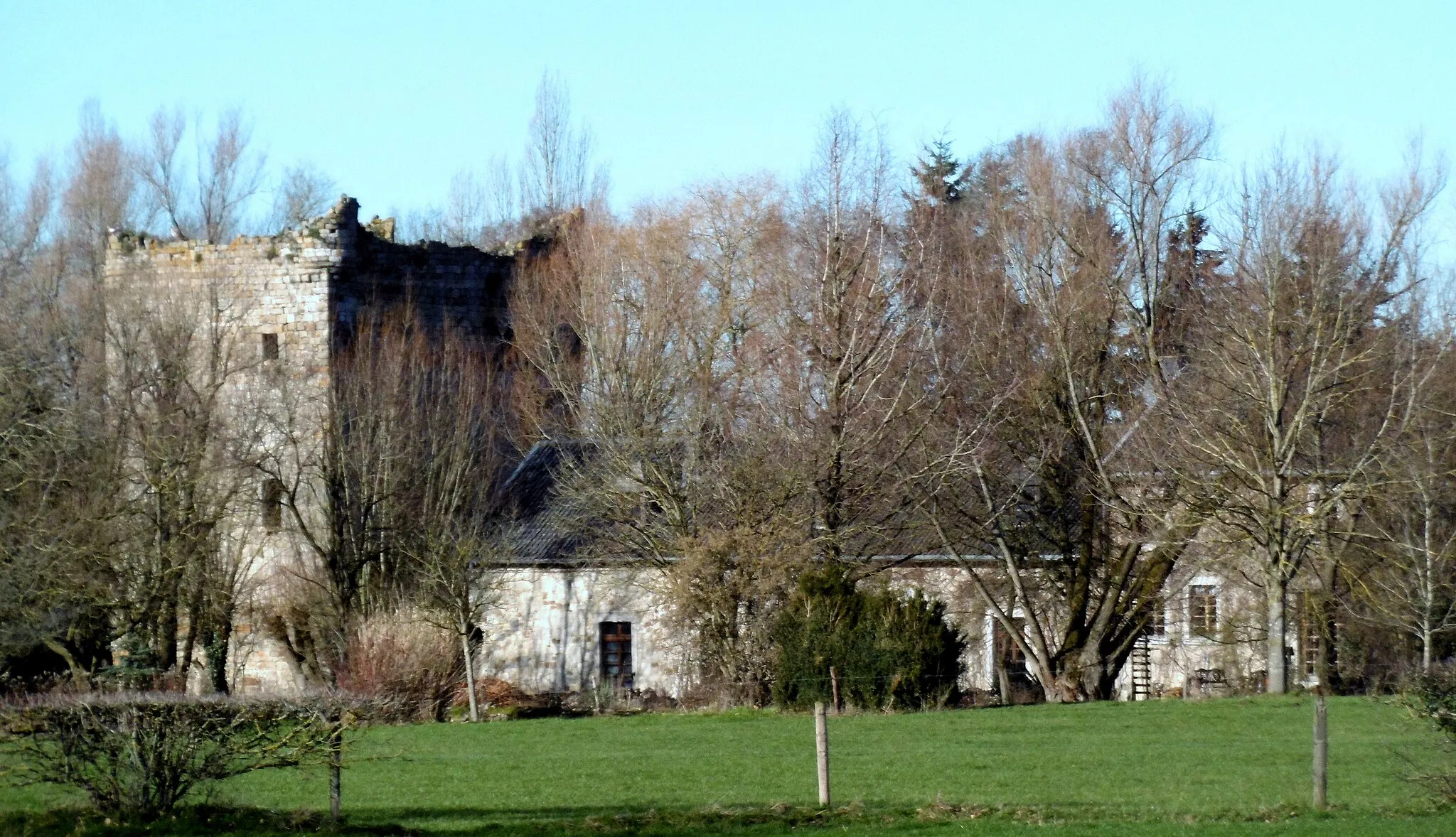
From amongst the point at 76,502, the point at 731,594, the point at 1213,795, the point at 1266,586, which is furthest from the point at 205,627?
the point at 1213,795

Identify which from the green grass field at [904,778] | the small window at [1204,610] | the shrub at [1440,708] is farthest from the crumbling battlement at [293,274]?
the shrub at [1440,708]

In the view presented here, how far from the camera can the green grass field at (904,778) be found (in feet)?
39.6

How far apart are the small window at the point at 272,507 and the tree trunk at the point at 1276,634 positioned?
1744cm

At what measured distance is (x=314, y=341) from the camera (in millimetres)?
31078

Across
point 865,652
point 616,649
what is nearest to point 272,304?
point 616,649

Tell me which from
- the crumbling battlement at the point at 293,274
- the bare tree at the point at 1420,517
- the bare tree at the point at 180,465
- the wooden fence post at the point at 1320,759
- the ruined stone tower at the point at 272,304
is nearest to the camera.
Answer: the wooden fence post at the point at 1320,759

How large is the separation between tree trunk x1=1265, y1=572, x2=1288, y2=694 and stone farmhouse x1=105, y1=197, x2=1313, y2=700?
2383 mm

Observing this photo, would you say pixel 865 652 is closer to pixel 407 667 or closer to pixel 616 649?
pixel 407 667

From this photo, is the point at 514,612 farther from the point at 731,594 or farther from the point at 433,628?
the point at 731,594

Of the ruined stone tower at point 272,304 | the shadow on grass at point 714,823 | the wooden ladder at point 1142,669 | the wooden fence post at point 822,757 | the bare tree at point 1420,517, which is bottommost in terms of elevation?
the wooden ladder at point 1142,669

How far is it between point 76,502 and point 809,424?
38.3 feet

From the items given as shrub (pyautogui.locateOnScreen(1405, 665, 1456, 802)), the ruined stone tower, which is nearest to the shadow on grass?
shrub (pyautogui.locateOnScreen(1405, 665, 1456, 802))

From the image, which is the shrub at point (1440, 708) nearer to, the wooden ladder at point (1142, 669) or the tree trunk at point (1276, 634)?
the tree trunk at point (1276, 634)

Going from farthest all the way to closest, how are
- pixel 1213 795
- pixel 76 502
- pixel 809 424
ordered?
1. pixel 809 424
2. pixel 76 502
3. pixel 1213 795
